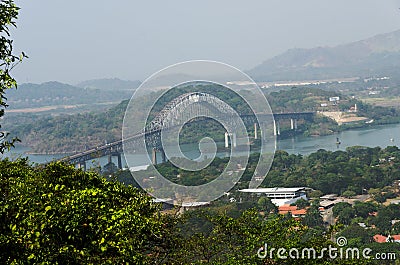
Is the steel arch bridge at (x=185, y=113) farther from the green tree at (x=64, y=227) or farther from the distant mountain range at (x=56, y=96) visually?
the distant mountain range at (x=56, y=96)

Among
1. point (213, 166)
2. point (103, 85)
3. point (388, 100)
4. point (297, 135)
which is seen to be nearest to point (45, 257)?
point (213, 166)

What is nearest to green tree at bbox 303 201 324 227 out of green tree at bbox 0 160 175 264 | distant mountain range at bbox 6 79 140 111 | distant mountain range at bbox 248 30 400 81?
green tree at bbox 0 160 175 264

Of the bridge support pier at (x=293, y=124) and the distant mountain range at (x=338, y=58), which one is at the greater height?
the distant mountain range at (x=338, y=58)

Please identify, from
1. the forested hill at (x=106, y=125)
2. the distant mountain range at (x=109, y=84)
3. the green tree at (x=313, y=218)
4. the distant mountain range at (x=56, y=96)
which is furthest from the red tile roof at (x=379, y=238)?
the distant mountain range at (x=109, y=84)

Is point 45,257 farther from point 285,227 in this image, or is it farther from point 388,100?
point 388,100

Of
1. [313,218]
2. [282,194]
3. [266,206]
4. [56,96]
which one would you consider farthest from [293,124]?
[56,96]

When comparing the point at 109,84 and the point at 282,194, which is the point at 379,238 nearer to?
the point at 282,194
